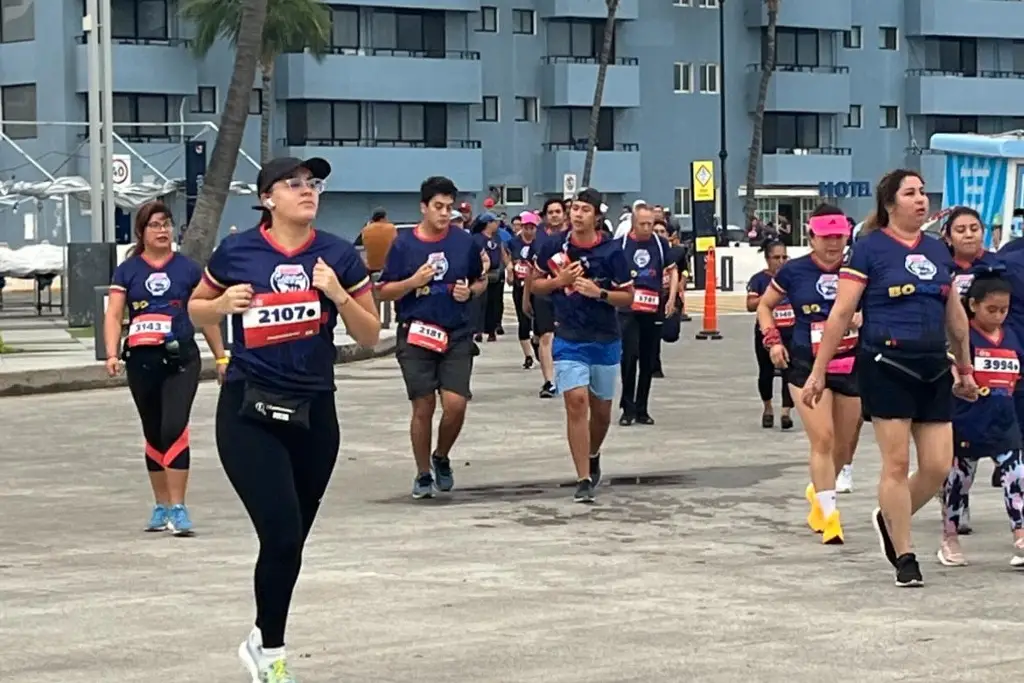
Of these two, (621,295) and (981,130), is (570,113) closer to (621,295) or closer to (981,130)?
(981,130)

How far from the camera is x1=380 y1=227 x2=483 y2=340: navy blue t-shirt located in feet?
43.6

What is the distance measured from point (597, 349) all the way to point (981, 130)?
71.0 meters

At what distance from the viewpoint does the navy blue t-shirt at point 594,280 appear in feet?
43.9

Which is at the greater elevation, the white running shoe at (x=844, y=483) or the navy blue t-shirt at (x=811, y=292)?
the navy blue t-shirt at (x=811, y=292)

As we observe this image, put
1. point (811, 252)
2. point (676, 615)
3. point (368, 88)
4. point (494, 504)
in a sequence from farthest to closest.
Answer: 1. point (368, 88)
2. point (494, 504)
3. point (811, 252)
4. point (676, 615)

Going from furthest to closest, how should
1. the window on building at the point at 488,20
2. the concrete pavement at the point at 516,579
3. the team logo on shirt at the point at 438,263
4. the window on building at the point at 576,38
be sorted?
the window on building at the point at 576,38 → the window on building at the point at 488,20 → the team logo on shirt at the point at 438,263 → the concrete pavement at the point at 516,579

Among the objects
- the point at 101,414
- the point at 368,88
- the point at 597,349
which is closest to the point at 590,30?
the point at 368,88

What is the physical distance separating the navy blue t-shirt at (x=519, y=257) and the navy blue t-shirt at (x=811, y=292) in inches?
370

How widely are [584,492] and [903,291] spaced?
392 centimetres

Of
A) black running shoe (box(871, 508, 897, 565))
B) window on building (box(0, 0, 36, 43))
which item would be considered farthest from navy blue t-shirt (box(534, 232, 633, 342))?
window on building (box(0, 0, 36, 43))

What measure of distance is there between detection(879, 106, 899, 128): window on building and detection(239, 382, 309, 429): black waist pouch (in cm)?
7453

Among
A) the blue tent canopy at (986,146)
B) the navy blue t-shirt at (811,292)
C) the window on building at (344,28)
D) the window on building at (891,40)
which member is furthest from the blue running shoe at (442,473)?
the window on building at (891,40)

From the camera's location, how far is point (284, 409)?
7641 mm

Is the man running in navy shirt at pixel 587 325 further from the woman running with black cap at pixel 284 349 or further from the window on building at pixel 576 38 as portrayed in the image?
the window on building at pixel 576 38
